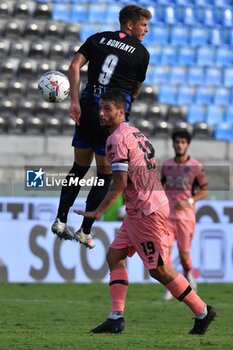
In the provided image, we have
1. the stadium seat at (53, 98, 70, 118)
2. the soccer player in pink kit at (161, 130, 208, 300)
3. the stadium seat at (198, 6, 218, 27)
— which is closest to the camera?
the soccer player in pink kit at (161, 130, 208, 300)

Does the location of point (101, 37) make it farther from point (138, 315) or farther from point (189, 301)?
point (138, 315)

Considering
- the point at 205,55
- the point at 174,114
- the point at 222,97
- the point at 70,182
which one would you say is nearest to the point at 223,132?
the point at 174,114

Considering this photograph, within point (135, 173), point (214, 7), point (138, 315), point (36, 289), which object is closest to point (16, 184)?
point (36, 289)

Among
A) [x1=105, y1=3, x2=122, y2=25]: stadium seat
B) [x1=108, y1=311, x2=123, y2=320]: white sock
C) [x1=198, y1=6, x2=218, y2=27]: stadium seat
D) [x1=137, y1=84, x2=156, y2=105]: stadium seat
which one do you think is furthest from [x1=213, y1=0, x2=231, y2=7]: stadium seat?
[x1=108, y1=311, x2=123, y2=320]: white sock

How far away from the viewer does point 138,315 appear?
1167 cm

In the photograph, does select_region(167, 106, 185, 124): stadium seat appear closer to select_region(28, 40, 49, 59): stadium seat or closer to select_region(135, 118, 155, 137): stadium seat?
select_region(135, 118, 155, 137): stadium seat

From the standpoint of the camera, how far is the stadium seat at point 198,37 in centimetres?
2416

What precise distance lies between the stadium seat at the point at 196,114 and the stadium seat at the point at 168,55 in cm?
161

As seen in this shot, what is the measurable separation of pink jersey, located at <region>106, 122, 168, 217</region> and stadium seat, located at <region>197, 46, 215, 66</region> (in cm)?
1543

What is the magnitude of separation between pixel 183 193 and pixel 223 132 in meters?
7.24

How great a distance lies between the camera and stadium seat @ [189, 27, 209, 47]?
2416 cm

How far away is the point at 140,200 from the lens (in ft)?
27.8

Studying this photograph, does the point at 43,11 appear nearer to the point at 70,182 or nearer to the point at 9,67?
the point at 9,67

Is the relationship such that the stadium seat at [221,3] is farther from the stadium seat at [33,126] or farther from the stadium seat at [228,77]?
the stadium seat at [33,126]
